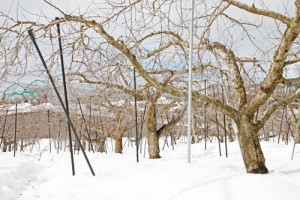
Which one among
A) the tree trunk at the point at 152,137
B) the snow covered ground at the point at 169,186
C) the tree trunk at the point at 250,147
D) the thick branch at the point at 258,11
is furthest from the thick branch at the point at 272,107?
the tree trunk at the point at 152,137

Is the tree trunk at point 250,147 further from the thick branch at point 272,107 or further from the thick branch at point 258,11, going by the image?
the thick branch at point 258,11

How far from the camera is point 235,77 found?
500 centimetres

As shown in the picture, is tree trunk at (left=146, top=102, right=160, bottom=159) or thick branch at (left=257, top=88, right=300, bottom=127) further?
tree trunk at (left=146, top=102, right=160, bottom=159)

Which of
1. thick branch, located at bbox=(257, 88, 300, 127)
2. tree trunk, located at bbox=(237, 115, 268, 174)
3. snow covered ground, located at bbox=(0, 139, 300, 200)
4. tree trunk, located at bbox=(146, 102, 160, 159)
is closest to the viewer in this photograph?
snow covered ground, located at bbox=(0, 139, 300, 200)

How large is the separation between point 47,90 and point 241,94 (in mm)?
3155

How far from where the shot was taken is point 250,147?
175 inches

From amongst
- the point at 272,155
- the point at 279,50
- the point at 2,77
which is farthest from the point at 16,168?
the point at 272,155

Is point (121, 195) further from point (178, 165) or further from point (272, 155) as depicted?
point (272, 155)

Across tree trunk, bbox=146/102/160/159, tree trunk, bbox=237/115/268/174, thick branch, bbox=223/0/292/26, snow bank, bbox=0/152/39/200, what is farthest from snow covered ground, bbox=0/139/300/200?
tree trunk, bbox=146/102/160/159

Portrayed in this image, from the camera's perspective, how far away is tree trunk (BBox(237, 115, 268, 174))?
4.39 metres

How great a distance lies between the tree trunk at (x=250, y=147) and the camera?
173 inches

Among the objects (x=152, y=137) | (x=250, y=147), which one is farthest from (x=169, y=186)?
(x=152, y=137)

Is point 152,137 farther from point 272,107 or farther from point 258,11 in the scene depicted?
point 258,11

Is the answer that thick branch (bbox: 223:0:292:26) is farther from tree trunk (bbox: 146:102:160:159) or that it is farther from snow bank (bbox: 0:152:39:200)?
tree trunk (bbox: 146:102:160:159)
